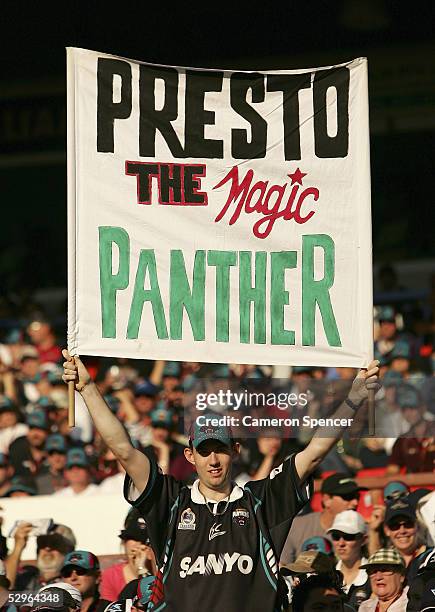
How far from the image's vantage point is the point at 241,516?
6.43 metres

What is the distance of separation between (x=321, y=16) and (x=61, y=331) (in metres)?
4.74

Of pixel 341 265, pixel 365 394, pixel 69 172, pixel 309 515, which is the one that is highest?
pixel 69 172

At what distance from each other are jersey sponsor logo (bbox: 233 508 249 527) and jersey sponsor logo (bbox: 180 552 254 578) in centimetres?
14

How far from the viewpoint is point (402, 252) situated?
59.7 feet

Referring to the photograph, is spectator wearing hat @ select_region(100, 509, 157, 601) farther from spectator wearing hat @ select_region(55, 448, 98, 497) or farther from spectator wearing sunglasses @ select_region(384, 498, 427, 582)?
spectator wearing hat @ select_region(55, 448, 98, 497)

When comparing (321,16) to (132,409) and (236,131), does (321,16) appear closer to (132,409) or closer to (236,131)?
(132,409)

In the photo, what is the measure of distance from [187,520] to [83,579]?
2.02 meters

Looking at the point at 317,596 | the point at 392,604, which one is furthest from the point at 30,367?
the point at 317,596

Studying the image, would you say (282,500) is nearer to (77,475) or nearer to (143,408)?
(77,475)

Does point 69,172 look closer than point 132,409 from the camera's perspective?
Yes

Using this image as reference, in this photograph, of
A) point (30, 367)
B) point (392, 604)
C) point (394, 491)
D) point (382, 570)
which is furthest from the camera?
point (30, 367)

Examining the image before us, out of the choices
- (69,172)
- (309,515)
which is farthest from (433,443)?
(69,172)

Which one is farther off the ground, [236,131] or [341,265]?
[236,131]

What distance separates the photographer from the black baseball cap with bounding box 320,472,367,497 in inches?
359
